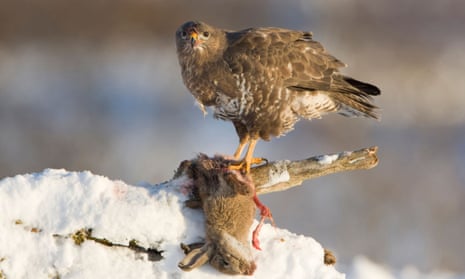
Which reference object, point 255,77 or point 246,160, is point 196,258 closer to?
point 246,160

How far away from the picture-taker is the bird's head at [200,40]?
237 cm

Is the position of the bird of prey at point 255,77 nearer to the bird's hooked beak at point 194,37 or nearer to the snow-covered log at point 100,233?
the bird's hooked beak at point 194,37

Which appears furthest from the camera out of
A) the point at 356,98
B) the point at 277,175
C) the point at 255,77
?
the point at 356,98

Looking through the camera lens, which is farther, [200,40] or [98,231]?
[200,40]

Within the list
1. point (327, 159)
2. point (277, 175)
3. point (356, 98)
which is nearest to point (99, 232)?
point (277, 175)

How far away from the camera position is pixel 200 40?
236 cm

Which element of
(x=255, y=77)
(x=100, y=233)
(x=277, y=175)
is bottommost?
(x=100, y=233)

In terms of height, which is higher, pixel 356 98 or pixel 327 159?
pixel 356 98

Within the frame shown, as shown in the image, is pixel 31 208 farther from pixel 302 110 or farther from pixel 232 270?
pixel 302 110

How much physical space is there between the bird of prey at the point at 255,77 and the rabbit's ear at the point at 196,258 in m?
0.58

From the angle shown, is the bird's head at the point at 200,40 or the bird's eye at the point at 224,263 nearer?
the bird's eye at the point at 224,263

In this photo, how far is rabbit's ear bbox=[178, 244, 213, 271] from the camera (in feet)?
5.43

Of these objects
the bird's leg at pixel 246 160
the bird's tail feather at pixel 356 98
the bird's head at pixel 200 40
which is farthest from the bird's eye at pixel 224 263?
the bird's tail feather at pixel 356 98

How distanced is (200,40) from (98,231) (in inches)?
37.0
